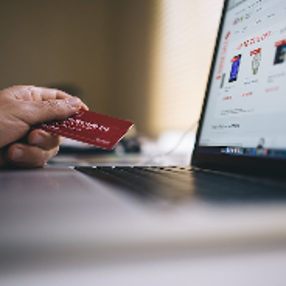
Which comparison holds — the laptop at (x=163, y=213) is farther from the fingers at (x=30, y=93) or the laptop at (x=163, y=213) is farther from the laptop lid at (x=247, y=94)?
the fingers at (x=30, y=93)

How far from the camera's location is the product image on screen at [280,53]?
0.51 meters

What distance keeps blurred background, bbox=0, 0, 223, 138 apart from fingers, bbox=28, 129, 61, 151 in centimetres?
158

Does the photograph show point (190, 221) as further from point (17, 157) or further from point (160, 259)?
point (17, 157)

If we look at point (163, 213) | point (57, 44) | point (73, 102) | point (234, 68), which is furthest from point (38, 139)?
point (57, 44)

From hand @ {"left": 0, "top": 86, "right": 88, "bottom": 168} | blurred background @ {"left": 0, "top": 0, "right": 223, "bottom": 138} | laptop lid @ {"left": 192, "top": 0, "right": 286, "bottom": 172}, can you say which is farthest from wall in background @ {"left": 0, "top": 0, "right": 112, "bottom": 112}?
laptop lid @ {"left": 192, "top": 0, "right": 286, "bottom": 172}

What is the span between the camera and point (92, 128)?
0.65 meters

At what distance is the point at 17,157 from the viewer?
0.68 meters

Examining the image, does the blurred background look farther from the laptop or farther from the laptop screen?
the laptop

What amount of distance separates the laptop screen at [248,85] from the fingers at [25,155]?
35 cm

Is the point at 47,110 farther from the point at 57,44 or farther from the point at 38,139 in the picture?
the point at 57,44

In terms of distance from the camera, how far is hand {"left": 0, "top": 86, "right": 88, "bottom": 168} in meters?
0.65

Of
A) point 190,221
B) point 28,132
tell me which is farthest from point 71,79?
point 190,221

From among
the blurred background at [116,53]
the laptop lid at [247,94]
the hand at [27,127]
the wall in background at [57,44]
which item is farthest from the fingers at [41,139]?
the wall in background at [57,44]

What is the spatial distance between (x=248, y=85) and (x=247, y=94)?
17 millimetres
